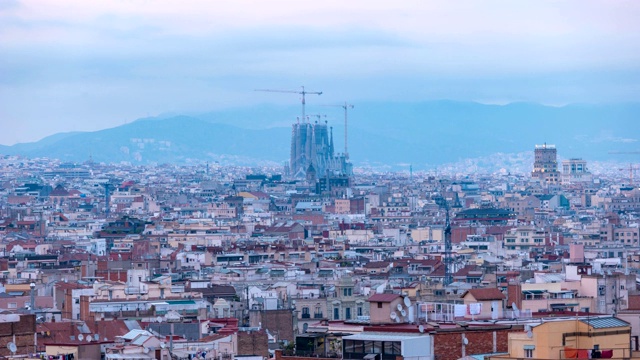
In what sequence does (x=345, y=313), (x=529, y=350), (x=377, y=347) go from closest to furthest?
(x=529, y=350), (x=377, y=347), (x=345, y=313)

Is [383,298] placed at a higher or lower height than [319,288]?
higher

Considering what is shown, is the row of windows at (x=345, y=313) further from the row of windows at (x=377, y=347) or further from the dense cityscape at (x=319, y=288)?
the row of windows at (x=377, y=347)

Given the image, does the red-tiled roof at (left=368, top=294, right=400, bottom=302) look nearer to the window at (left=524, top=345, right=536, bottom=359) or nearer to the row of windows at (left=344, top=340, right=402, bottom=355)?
the row of windows at (left=344, top=340, right=402, bottom=355)

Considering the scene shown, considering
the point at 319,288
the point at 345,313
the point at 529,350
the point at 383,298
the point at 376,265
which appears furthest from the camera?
the point at 376,265

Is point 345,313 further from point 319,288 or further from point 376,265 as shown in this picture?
point 376,265

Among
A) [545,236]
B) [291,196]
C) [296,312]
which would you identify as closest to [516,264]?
[296,312]

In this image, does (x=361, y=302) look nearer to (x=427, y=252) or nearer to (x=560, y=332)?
(x=560, y=332)

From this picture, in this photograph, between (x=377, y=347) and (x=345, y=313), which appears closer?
(x=377, y=347)

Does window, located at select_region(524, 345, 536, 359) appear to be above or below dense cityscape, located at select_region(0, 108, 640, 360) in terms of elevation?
above

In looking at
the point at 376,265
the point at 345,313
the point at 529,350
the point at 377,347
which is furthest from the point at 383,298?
the point at 376,265

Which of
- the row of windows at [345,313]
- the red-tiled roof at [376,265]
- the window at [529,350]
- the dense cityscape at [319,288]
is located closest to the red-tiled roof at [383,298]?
the dense cityscape at [319,288]

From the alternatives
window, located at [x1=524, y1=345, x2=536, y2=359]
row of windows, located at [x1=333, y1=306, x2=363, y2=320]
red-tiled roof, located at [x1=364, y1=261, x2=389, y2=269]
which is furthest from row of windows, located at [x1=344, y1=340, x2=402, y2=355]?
red-tiled roof, located at [x1=364, y1=261, x2=389, y2=269]

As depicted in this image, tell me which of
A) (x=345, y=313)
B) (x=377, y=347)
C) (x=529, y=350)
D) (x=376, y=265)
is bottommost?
(x=345, y=313)
